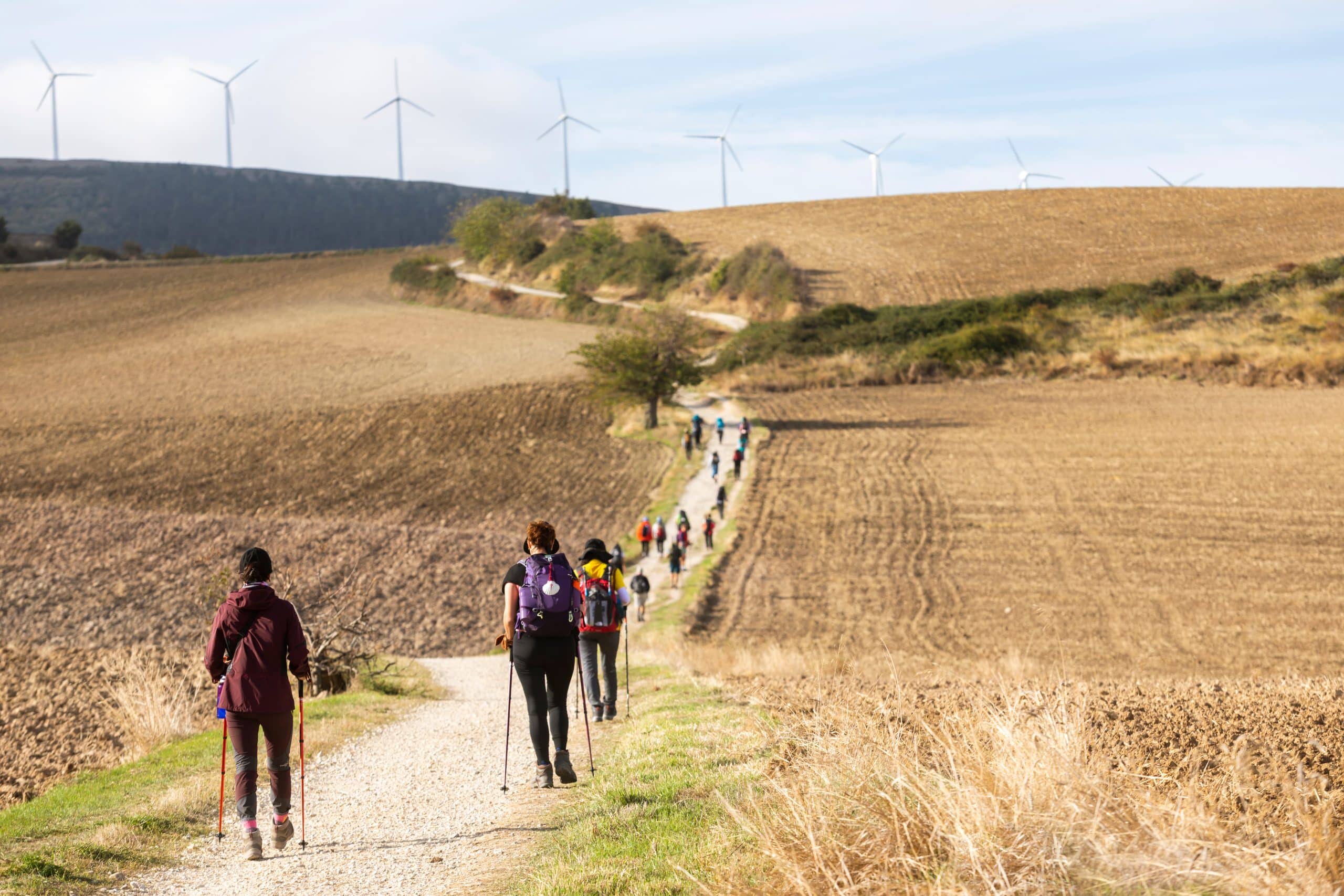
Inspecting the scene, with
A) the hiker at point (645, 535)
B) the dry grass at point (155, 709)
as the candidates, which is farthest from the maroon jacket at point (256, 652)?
the hiker at point (645, 535)

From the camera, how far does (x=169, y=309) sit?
8381cm

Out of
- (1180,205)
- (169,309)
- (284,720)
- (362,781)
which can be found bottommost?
(362,781)

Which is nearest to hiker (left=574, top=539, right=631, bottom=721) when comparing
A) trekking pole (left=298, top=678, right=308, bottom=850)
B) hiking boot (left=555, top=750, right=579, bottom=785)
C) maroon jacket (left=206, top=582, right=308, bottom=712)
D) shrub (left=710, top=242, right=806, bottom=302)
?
hiking boot (left=555, top=750, right=579, bottom=785)

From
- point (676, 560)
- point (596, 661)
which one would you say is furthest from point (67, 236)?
point (596, 661)

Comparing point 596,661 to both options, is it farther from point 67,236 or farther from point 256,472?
point 67,236

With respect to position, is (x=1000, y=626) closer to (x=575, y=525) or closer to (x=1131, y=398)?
(x=575, y=525)

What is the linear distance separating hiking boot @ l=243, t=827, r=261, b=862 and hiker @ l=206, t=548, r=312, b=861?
17mm

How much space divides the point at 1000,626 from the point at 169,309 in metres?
77.9

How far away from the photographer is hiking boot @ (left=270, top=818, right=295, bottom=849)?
22.7 ft

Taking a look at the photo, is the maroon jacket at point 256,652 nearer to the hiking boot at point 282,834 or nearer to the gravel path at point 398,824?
the hiking boot at point 282,834

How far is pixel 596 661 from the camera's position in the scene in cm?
1105

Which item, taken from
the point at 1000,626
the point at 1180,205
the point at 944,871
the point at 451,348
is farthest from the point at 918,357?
the point at 944,871

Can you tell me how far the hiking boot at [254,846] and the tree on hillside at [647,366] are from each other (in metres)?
41.3

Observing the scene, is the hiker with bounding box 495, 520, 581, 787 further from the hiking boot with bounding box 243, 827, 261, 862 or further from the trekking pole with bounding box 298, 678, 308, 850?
the hiking boot with bounding box 243, 827, 261, 862
